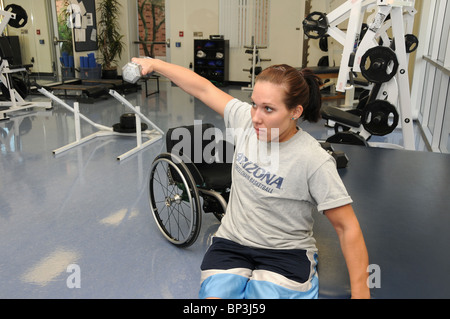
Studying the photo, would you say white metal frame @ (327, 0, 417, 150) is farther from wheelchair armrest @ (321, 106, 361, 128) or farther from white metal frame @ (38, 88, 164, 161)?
white metal frame @ (38, 88, 164, 161)

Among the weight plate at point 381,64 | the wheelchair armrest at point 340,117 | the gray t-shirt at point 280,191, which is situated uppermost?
the weight plate at point 381,64

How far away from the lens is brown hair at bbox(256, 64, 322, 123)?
1.15 m

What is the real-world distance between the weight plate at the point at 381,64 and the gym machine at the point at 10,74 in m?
4.70

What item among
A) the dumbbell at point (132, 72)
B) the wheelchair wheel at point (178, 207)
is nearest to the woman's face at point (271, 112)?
the dumbbell at point (132, 72)

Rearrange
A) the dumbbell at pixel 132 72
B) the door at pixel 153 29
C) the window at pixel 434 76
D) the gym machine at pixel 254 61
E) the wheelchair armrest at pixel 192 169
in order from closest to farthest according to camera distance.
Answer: the dumbbell at pixel 132 72 < the wheelchair armrest at pixel 192 169 < the window at pixel 434 76 < the gym machine at pixel 254 61 < the door at pixel 153 29

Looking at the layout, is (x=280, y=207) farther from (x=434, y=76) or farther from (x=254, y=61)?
(x=254, y=61)

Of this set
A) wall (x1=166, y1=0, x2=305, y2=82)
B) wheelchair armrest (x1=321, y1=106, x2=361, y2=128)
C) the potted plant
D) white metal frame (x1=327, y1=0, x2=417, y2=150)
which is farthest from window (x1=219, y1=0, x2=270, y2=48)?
wheelchair armrest (x1=321, y1=106, x2=361, y2=128)

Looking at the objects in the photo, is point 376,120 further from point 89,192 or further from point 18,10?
point 18,10

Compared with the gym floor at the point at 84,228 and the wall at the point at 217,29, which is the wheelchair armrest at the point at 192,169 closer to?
the gym floor at the point at 84,228

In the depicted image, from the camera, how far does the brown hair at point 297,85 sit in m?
1.15

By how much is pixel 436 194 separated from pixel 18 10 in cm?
598

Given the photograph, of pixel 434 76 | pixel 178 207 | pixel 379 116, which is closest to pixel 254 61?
pixel 434 76

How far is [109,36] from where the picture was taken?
9.10m

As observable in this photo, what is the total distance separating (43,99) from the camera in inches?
281
